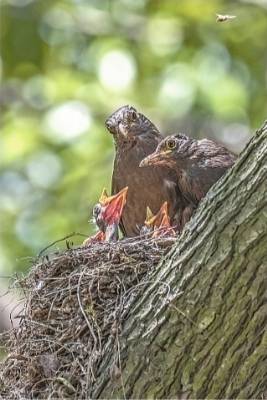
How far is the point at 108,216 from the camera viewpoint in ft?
21.9

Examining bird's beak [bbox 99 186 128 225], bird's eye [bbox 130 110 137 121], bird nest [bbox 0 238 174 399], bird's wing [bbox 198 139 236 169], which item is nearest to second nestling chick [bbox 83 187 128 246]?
bird's beak [bbox 99 186 128 225]

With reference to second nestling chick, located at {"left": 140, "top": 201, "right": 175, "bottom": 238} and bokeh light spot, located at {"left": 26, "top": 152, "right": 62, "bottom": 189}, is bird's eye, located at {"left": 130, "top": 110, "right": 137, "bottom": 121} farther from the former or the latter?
bokeh light spot, located at {"left": 26, "top": 152, "right": 62, "bottom": 189}

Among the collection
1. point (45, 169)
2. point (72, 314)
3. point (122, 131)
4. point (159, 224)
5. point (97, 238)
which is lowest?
point (72, 314)

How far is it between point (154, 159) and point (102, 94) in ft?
12.5

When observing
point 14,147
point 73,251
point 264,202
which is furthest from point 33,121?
point 264,202

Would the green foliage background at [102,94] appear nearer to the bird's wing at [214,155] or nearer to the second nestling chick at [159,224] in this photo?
the bird's wing at [214,155]

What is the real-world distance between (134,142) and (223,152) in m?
0.71

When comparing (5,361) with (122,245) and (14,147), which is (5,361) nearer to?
(122,245)

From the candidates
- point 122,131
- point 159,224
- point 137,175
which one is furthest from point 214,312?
point 122,131

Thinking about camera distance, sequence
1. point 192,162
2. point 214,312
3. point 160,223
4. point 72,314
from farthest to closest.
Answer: point 192,162 < point 160,223 < point 72,314 < point 214,312

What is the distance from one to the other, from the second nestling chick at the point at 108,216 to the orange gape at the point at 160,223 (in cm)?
15

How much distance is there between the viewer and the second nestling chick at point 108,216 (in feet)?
21.6

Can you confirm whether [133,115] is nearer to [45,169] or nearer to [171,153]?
[171,153]

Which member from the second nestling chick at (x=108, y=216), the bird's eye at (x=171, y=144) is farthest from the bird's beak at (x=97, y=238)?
the bird's eye at (x=171, y=144)
